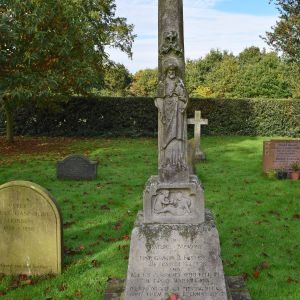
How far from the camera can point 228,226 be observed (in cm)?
824

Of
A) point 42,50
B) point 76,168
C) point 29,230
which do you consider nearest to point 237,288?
point 29,230

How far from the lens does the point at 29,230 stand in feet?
20.4

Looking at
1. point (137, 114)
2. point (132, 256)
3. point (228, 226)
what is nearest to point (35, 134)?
point (137, 114)

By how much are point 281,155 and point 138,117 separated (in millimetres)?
13418

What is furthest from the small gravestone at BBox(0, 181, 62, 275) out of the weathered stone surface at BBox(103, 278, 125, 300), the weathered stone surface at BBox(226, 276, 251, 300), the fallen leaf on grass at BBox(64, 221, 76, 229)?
the weathered stone surface at BBox(226, 276, 251, 300)

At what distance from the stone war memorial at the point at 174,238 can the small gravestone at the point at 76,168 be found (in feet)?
26.5

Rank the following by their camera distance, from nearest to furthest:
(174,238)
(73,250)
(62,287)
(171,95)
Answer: (171,95) → (174,238) → (62,287) → (73,250)

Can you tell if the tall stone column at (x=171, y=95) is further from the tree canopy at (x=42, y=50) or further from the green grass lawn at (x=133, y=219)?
the tree canopy at (x=42, y=50)

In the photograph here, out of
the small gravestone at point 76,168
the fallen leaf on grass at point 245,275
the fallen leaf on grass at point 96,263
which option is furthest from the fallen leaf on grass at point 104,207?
the fallen leaf on grass at point 245,275

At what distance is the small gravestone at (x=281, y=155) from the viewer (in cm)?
1304

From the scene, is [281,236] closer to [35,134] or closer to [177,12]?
[177,12]

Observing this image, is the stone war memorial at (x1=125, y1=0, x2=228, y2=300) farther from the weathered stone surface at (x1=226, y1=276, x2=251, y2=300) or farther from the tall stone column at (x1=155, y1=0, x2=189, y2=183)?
the weathered stone surface at (x1=226, y1=276, x2=251, y2=300)

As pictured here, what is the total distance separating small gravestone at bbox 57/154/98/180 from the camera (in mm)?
12625

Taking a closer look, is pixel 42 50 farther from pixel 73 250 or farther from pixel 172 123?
pixel 172 123
